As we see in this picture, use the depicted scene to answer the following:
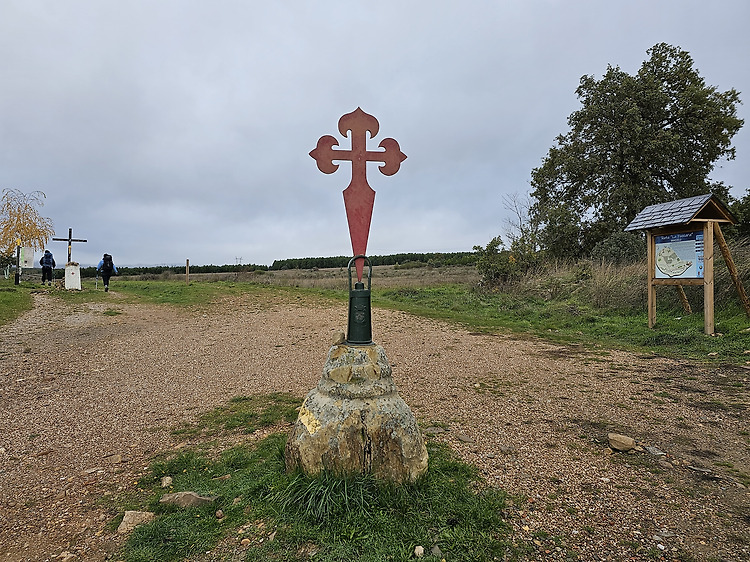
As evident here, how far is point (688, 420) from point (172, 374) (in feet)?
22.7

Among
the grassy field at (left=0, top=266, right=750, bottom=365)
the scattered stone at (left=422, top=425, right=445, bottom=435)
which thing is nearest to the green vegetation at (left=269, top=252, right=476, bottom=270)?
the grassy field at (left=0, top=266, right=750, bottom=365)

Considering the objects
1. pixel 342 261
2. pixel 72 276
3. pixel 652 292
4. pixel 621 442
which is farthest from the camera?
pixel 342 261

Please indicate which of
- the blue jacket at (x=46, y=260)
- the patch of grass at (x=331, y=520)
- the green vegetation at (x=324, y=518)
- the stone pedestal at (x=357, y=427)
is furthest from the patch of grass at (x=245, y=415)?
the blue jacket at (x=46, y=260)

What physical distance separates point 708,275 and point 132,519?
10.1 m

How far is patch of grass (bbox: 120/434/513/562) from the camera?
245 cm

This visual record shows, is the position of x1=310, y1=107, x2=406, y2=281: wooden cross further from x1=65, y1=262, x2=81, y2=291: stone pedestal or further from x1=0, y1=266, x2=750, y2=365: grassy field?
x1=65, y1=262, x2=81, y2=291: stone pedestal

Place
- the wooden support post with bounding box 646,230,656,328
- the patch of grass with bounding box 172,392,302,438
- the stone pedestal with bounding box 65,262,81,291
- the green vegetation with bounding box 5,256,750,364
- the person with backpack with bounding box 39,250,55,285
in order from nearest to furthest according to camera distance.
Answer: the patch of grass with bounding box 172,392,302,438
the green vegetation with bounding box 5,256,750,364
the wooden support post with bounding box 646,230,656,328
the stone pedestal with bounding box 65,262,81,291
the person with backpack with bounding box 39,250,55,285

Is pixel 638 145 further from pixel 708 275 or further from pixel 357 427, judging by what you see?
pixel 357 427

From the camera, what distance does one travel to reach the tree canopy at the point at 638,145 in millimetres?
20641

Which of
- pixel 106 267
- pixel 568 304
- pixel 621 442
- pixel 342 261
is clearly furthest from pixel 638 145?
pixel 342 261

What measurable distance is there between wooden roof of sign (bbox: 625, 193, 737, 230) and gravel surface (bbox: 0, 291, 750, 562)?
336 cm

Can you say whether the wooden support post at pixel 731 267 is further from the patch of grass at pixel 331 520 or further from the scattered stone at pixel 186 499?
the scattered stone at pixel 186 499

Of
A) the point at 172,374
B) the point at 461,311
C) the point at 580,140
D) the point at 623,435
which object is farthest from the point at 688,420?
the point at 580,140

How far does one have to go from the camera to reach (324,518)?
265 cm
